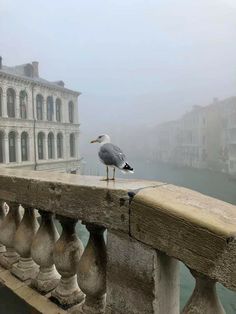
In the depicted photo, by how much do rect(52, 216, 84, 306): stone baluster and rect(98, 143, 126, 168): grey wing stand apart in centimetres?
68

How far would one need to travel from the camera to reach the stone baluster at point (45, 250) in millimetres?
2242

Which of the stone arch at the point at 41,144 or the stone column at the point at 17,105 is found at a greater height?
the stone column at the point at 17,105

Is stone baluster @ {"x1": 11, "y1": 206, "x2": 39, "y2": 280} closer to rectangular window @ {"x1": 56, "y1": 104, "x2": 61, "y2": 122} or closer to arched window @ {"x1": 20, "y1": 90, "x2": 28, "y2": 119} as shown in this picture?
arched window @ {"x1": 20, "y1": 90, "x2": 28, "y2": 119}

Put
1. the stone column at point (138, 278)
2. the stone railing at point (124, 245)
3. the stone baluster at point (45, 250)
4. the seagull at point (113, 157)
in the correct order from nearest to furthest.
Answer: the stone railing at point (124, 245)
the stone column at point (138, 278)
the stone baluster at point (45, 250)
the seagull at point (113, 157)

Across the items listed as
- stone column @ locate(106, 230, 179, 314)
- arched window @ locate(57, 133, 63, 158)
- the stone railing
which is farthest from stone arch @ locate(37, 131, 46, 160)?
stone column @ locate(106, 230, 179, 314)

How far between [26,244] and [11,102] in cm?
3114

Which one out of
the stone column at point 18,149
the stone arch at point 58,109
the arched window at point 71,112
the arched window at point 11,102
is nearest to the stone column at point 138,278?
the stone column at point 18,149

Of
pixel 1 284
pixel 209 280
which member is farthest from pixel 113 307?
pixel 1 284

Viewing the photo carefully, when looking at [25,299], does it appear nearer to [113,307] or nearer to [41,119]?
[113,307]

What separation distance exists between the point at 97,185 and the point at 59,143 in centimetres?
3639

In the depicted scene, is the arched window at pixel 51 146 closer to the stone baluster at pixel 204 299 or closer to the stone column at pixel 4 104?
the stone column at pixel 4 104

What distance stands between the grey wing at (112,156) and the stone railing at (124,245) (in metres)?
0.58

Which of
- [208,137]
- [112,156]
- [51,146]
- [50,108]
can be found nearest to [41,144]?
[51,146]

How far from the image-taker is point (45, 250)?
2234 mm
